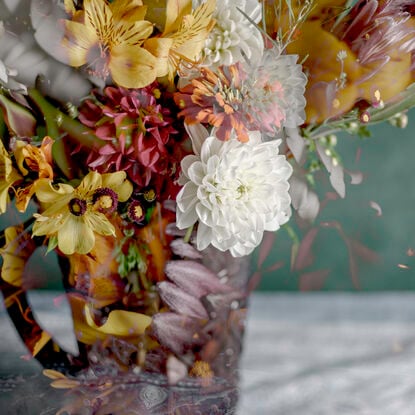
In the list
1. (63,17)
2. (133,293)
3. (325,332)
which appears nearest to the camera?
(63,17)

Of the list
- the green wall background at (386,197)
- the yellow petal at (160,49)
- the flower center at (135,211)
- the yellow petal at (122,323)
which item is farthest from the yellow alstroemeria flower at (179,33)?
the green wall background at (386,197)

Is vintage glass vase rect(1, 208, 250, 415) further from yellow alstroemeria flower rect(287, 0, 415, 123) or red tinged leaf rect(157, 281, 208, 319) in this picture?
yellow alstroemeria flower rect(287, 0, 415, 123)

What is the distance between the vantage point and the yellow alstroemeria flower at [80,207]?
45 cm

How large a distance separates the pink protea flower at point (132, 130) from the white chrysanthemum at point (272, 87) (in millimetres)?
65

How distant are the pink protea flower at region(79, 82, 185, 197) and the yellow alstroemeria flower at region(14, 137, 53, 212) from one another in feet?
0.10

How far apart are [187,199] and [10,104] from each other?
153 millimetres

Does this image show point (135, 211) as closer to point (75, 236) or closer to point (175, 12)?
point (75, 236)

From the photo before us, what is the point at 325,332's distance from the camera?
0.95 metres

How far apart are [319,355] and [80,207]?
1.64 feet

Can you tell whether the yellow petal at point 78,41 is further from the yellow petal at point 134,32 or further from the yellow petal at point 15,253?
the yellow petal at point 15,253

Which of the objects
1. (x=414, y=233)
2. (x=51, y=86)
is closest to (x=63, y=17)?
(x=51, y=86)

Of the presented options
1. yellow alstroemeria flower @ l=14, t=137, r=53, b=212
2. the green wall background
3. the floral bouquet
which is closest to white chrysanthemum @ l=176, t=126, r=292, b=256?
the floral bouquet

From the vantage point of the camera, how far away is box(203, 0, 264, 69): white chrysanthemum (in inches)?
17.6

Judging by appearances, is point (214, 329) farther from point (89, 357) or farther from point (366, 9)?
point (366, 9)
